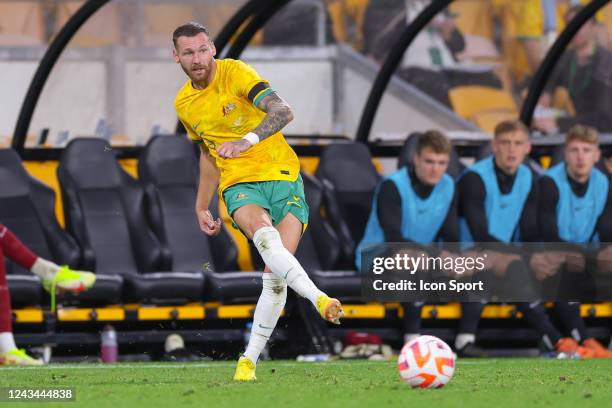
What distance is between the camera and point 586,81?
2216 centimetres

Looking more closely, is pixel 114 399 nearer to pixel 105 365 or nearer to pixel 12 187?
pixel 105 365

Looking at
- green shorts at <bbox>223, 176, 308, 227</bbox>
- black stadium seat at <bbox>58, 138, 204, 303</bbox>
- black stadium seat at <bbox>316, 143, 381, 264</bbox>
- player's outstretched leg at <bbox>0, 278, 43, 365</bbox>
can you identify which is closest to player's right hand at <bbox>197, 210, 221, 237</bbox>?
green shorts at <bbox>223, 176, 308, 227</bbox>

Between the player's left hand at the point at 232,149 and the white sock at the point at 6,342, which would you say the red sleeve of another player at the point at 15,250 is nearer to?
the white sock at the point at 6,342

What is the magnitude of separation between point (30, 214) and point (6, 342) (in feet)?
5.92

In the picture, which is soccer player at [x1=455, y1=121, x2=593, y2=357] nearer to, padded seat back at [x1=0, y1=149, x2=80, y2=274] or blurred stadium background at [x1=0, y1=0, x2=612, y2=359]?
blurred stadium background at [x1=0, y1=0, x2=612, y2=359]

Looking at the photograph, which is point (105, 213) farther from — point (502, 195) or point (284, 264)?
point (284, 264)

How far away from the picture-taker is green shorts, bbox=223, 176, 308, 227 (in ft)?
30.4

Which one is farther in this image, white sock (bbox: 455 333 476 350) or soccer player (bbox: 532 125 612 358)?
soccer player (bbox: 532 125 612 358)

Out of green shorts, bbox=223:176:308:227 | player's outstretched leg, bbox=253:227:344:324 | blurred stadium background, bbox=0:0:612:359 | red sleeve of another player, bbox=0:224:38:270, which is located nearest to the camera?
player's outstretched leg, bbox=253:227:344:324

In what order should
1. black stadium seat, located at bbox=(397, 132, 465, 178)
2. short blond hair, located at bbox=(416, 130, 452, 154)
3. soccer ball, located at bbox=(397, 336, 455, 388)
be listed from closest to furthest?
1. soccer ball, located at bbox=(397, 336, 455, 388)
2. short blond hair, located at bbox=(416, 130, 452, 154)
3. black stadium seat, located at bbox=(397, 132, 465, 178)

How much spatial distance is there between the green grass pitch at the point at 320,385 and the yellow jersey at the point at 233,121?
1125mm

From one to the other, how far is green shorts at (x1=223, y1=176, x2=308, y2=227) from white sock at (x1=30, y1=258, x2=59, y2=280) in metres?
2.88

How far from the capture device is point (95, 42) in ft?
68.4

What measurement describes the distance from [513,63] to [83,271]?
10959mm
